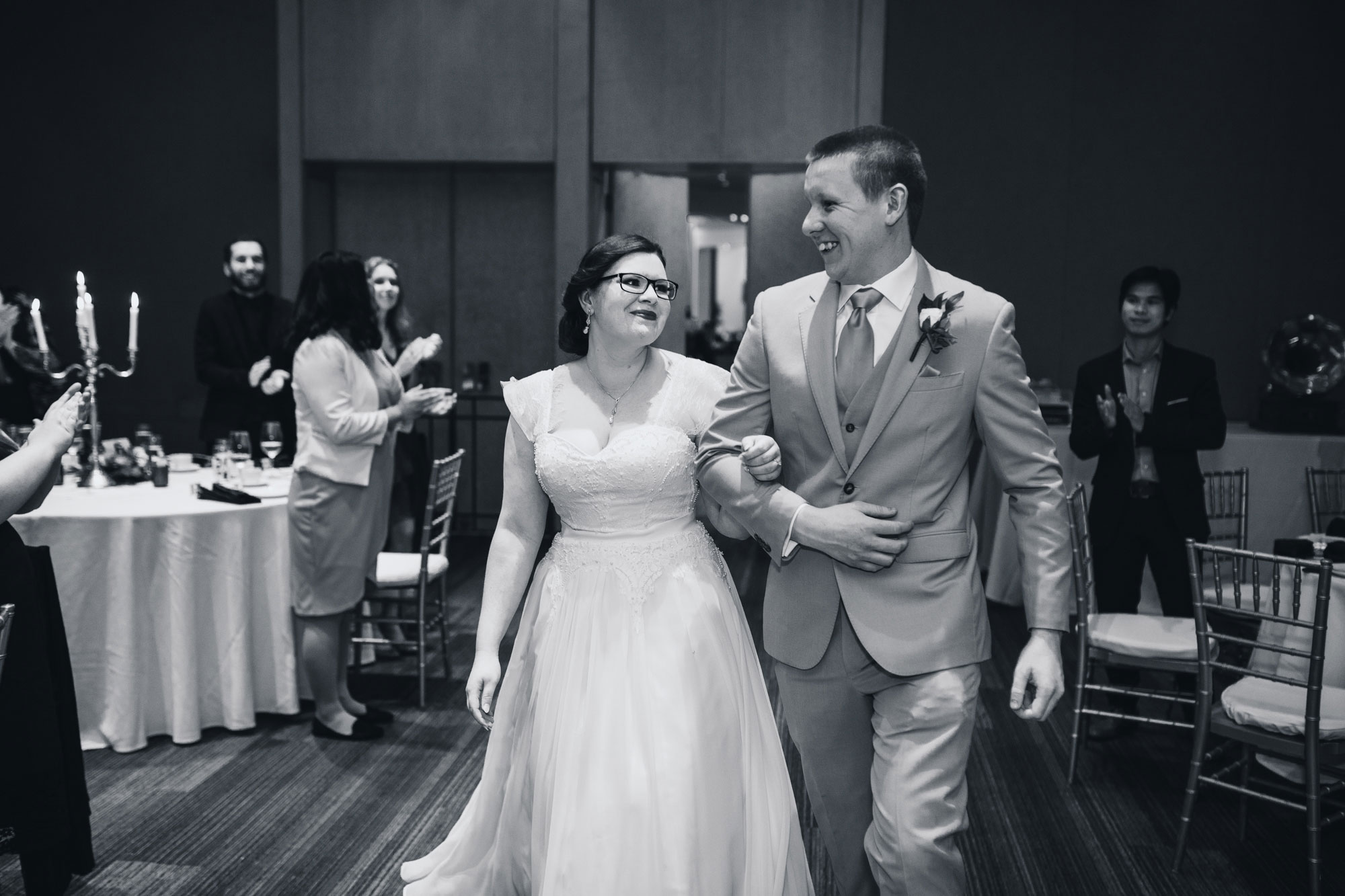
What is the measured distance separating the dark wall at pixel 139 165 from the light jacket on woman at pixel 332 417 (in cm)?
512

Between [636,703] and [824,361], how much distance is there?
0.79m

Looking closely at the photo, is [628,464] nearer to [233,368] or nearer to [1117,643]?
[1117,643]

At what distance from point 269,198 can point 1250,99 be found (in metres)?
6.89

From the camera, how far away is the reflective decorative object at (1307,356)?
7.15 metres

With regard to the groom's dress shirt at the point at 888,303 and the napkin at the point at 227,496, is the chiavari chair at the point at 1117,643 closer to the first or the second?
the groom's dress shirt at the point at 888,303

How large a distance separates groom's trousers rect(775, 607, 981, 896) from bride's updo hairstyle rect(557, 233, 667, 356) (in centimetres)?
91

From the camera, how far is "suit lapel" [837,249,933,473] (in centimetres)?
212

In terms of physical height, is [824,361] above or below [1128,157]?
below

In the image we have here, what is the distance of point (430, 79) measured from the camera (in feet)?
25.5

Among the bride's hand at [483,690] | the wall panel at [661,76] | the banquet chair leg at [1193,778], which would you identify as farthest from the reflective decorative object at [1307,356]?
the bride's hand at [483,690]

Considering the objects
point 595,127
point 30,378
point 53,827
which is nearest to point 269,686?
point 53,827

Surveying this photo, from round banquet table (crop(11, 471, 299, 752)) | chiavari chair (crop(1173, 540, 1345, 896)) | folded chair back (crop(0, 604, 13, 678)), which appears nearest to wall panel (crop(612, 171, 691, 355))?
round banquet table (crop(11, 471, 299, 752))

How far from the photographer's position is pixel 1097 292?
8.19 metres

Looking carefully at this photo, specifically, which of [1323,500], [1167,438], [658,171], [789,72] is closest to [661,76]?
[658,171]
